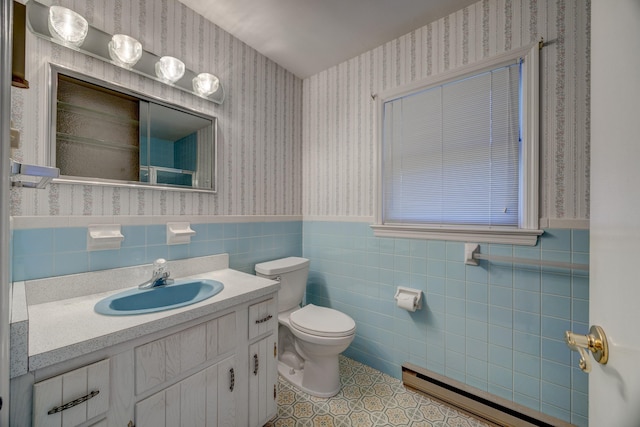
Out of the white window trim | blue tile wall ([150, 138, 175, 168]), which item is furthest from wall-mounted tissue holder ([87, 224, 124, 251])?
the white window trim

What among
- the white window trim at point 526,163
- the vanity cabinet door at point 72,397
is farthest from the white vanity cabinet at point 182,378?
the white window trim at point 526,163

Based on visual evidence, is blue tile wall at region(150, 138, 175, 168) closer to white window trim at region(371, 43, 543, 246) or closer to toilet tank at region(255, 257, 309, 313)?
toilet tank at region(255, 257, 309, 313)

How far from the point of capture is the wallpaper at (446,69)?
1.27 m

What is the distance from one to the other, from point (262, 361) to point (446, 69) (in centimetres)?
208

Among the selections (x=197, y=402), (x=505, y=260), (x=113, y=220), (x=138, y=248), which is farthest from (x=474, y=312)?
(x=113, y=220)

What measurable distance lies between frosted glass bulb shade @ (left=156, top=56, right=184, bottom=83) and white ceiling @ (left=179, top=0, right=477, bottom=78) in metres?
0.42

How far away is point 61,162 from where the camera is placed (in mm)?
1134

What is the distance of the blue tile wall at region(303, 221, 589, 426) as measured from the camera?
4.23ft

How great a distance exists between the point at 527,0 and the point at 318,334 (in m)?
2.25

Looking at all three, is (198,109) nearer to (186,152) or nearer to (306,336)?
(186,152)

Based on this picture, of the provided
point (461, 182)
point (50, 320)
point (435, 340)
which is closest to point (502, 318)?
point (435, 340)

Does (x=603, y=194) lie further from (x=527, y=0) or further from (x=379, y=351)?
(x=379, y=351)

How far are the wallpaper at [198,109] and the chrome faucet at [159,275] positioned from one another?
1.00ft

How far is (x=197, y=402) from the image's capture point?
1027mm
